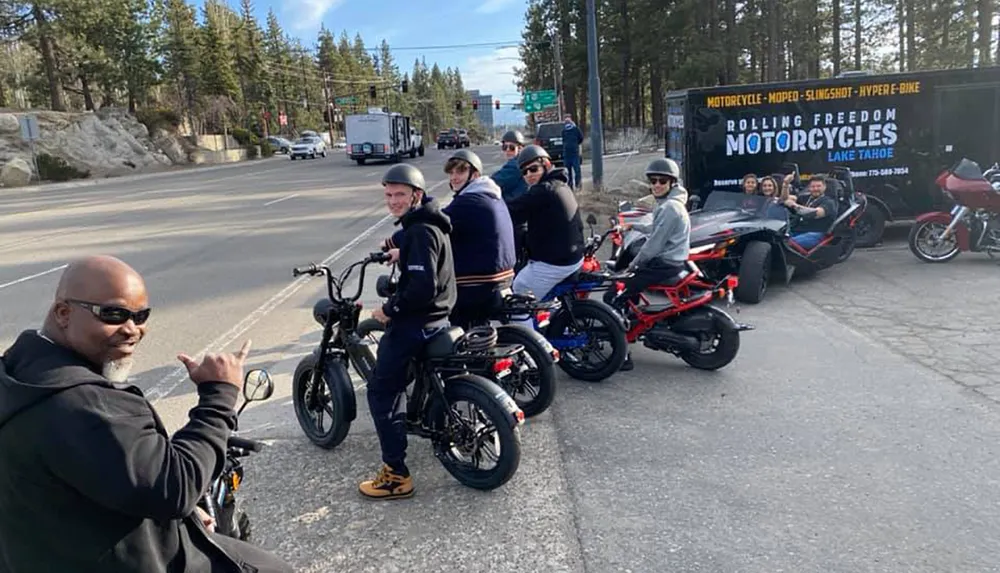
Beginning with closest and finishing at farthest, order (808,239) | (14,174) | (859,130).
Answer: (808,239)
(859,130)
(14,174)

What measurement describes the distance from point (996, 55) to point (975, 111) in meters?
27.6

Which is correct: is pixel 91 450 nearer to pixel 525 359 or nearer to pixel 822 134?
pixel 525 359

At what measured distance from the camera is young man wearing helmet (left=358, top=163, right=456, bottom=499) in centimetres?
391

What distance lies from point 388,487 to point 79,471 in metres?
2.40

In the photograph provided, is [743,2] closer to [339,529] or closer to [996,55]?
[996,55]

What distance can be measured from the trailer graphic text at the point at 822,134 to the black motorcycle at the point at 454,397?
843cm

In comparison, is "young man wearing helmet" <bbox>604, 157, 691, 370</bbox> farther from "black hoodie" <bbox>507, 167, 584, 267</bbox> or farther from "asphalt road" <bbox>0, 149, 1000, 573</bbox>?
"asphalt road" <bbox>0, 149, 1000, 573</bbox>

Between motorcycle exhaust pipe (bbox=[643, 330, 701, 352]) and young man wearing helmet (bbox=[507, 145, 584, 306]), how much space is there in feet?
2.98

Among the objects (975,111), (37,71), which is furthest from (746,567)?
(37,71)

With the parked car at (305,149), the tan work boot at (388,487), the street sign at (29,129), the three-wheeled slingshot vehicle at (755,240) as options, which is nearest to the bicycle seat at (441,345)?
the tan work boot at (388,487)

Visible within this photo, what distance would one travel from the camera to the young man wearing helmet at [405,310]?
154 inches

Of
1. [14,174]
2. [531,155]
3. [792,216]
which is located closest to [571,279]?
[531,155]

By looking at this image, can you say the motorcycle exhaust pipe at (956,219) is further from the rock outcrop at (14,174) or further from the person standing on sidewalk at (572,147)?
the rock outcrop at (14,174)

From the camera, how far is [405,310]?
398cm
